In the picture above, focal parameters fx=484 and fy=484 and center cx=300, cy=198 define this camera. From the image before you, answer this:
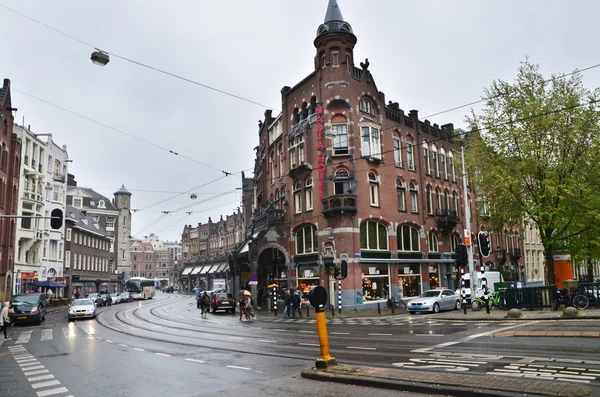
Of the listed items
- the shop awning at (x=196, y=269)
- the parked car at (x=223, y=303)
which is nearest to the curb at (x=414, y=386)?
the parked car at (x=223, y=303)

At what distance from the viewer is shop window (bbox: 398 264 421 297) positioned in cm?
3803

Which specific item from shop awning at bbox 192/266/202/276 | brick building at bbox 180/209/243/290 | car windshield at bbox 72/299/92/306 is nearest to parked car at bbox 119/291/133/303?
shop awning at bbox 192/266/202/276

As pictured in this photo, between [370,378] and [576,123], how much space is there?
76.5ft

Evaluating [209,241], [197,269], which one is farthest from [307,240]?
[209,241]

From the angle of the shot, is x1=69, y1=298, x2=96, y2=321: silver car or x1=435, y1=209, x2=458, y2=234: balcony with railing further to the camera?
x1=435, y1=209, x2=458, y2=234: balcony with railing

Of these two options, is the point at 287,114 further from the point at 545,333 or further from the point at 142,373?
the point at 142,373

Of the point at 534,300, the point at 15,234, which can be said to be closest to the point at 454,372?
the point at 534,300

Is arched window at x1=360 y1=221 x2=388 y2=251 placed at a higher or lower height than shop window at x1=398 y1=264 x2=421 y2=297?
higher

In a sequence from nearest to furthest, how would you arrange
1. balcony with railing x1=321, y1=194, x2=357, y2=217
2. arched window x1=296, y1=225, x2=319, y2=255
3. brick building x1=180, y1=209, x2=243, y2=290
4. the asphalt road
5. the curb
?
the curb, the asphalt road, balcony with railing x1=321, y1=194, x2=357, y2=217, arched window x1=296, y1=225, x2=319, y2=255, brick building x1=180, y1=209, x2=243, y2=290

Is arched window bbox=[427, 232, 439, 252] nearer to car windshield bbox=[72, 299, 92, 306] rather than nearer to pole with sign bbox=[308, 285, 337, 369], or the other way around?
car windshield bbox=[72, 299, 92, 306]

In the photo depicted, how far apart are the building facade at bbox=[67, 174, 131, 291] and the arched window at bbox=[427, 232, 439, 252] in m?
57.8

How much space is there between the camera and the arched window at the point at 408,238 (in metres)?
38.6

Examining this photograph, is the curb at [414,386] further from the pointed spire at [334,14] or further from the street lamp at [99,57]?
the pointed spire at [334,14]

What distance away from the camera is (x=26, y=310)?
2883 cm
